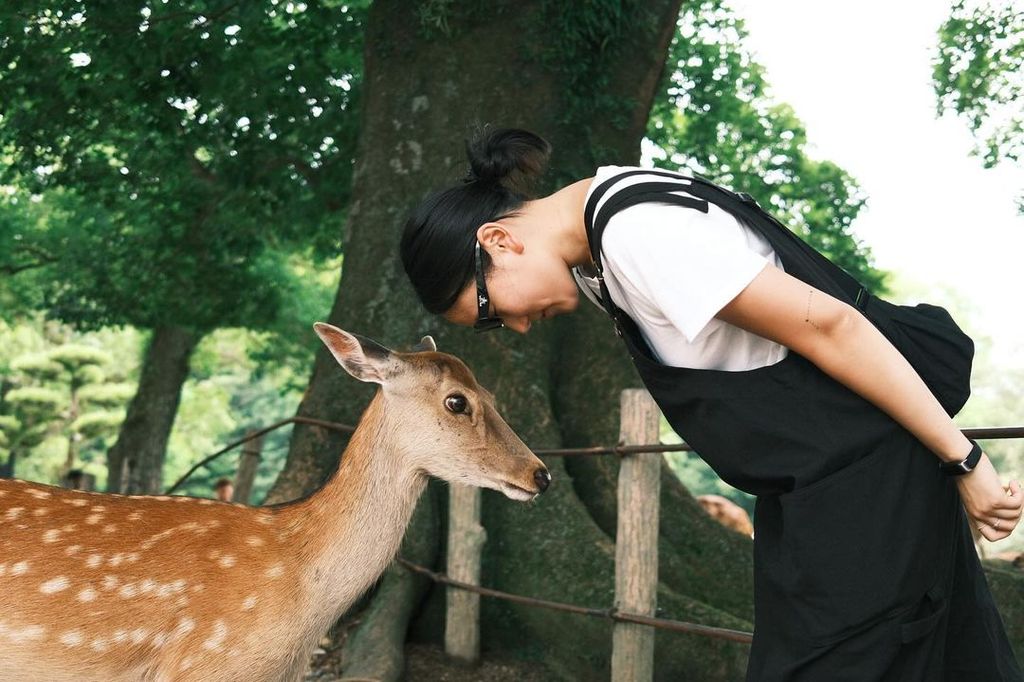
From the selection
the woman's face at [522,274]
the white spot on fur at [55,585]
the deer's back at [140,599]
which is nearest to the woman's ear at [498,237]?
the woman's face at [522,274]

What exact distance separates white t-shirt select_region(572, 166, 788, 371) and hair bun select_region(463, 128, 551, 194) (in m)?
0.29

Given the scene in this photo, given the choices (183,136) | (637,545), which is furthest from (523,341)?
(183,136)

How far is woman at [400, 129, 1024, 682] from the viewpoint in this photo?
1641 mm

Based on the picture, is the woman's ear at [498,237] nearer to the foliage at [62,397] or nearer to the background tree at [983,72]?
the background tree at [983,72]

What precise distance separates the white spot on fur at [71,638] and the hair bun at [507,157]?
1452 mm

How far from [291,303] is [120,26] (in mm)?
7220

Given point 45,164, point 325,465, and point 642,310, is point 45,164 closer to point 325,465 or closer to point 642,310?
point 325,465

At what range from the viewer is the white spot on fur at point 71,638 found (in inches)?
102

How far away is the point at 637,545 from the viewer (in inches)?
156

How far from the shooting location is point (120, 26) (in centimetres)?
717

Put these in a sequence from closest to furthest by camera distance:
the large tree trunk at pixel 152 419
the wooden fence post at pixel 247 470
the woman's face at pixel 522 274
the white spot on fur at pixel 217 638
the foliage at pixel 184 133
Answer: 1. the woman's face at pixel 522 274
2. the white spot on fur at pixel 217 638
3. the foliage at pixel 184 133
4. the wooden fence post at pixel 247 470
5. the large tree trunk at pixel 152 419

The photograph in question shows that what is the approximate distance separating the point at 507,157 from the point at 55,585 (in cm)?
154

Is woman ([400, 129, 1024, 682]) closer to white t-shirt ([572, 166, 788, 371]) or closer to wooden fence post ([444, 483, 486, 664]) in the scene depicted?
white t-shirt ([572, 166, 788, 371])

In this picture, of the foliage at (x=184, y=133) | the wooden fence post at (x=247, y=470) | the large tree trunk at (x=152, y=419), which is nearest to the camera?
the foliage at (x=184, y=133)
